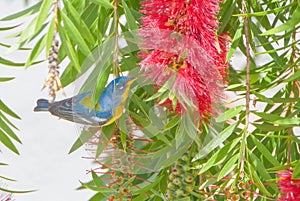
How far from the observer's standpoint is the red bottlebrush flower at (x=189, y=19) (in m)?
0.54

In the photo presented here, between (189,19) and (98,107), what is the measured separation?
0.10 meters

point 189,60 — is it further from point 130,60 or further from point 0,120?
point 0,120

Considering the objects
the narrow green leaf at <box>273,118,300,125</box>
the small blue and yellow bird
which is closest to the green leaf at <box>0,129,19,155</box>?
the small blue and yellow bird

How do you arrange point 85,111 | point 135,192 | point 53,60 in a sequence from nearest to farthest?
point 53,60 → point 85,111 → point 135,192

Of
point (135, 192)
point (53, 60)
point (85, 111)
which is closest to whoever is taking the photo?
point (53, 60)

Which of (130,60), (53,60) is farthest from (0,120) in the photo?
(53,60)

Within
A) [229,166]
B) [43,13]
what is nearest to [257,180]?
[229,166]

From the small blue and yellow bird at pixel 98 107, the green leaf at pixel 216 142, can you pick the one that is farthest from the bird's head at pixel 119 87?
the green leaf at pixel 216 142

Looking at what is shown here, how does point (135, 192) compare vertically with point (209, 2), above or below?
below

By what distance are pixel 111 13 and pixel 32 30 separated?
0.19 metres

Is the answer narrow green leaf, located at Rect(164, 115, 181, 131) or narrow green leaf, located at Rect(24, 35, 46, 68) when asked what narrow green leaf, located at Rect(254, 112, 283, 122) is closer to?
narrow green leaf, located at Rect(164, 115, 181, 131)

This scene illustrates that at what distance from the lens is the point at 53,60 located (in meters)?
0.38

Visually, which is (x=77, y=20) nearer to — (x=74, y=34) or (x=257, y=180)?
(x=74, y=34)

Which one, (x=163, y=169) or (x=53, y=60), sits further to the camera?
(x=163, y=169)
